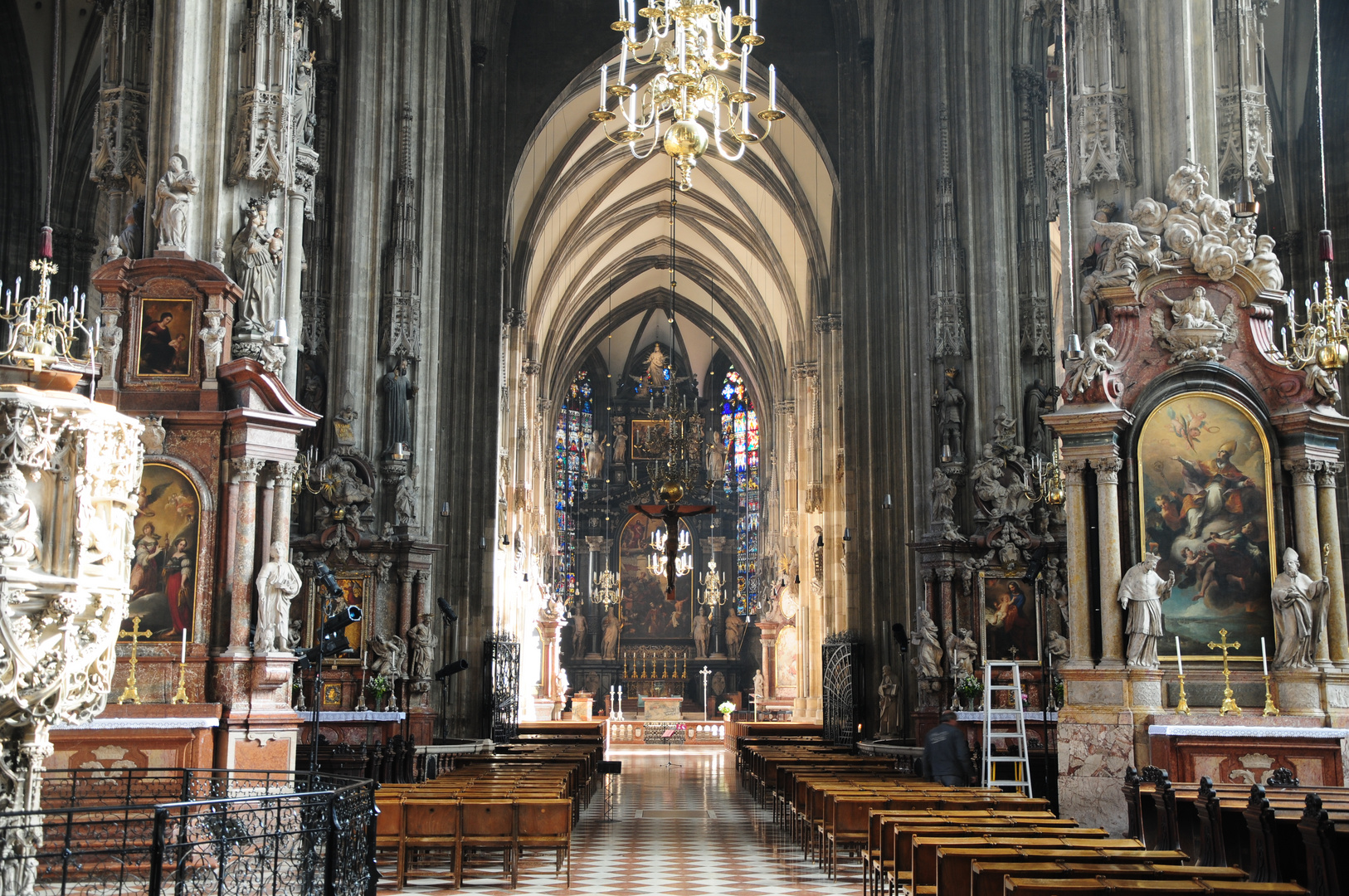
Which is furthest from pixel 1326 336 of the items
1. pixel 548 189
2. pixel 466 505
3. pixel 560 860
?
pixel 548 189

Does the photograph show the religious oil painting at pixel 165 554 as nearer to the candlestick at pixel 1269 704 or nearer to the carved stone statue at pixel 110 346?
the carved stone statue at pixel 110 346

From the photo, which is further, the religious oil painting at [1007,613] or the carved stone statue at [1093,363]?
the religious oil painting at [1007,613]

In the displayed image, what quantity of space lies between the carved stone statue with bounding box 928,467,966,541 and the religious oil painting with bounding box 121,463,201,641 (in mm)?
11325

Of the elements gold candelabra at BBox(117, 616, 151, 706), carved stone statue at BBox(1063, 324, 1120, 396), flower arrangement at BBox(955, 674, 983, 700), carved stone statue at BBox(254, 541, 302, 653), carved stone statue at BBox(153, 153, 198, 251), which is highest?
carved stone statue at BBox(153, 153, 198, 251)

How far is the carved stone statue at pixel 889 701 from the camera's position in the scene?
76.4 ft

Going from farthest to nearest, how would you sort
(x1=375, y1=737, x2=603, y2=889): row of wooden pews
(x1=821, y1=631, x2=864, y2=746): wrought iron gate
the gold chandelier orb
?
the gold chandelier orb < (x1=821, y1=631, x2=864, y2=746): wrought iron gate < (x1=375, y1=737, x2=603, y2=889): row of wooden pews

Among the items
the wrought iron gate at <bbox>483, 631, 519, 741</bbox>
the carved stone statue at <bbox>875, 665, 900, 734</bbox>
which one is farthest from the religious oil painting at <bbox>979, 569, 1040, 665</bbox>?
the wrought iron gate at <bbox>483, 631, 519, 741</bbox>

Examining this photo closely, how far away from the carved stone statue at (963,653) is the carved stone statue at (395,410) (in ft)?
28.2

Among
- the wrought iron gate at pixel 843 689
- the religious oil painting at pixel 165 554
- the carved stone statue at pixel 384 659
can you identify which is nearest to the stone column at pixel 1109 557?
the religious oil painting at pixel 165 554

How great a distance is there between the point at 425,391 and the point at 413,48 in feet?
18.4

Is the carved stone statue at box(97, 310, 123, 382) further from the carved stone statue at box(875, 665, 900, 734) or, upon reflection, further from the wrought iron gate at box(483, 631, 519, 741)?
the carved stone statue at box(875, 665, 900, 734)

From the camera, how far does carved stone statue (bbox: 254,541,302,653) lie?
11.8 metres

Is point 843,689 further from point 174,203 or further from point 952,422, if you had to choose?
point 174,203

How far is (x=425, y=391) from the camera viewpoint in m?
21.6
